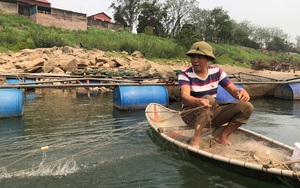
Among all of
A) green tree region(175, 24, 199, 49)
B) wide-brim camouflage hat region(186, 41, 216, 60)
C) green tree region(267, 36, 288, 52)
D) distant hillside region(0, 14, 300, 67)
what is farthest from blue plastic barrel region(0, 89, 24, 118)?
green tree region(267, 36, 288, 52)

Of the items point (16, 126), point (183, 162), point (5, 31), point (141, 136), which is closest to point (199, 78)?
point (183, 162)

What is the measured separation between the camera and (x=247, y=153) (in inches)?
171

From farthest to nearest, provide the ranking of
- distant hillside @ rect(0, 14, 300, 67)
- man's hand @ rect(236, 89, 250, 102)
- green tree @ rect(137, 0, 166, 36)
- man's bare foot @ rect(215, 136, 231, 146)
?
green tree @ rect(137, 0, 166, 36) < distant hillside @ rect(0, 14, 300, 67) < man's bare foot @ rect(215, 136, 231, 146) < man's hand @ rect(236, 89, 250, 102)

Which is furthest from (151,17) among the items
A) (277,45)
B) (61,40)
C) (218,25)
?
(277,45)

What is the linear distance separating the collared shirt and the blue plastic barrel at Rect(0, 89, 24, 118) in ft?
18.5

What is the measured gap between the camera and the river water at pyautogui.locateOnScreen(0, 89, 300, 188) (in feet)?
13.7

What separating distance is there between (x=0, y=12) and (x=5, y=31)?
707 cm

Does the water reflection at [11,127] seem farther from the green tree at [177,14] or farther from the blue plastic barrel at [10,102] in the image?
the green tree at [177,14]

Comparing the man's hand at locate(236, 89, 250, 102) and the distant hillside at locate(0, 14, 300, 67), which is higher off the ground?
the distant hillside at locate(0, 14, 300, 67)

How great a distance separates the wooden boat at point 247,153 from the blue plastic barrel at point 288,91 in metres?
9.09

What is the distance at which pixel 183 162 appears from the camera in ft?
15.9

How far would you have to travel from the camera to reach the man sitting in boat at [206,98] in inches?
181

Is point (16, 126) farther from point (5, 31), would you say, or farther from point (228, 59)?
point (228, 59)

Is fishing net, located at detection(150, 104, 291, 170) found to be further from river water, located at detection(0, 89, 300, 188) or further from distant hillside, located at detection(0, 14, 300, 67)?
distant hillside, located at detection(0, 14, 300, 67)
